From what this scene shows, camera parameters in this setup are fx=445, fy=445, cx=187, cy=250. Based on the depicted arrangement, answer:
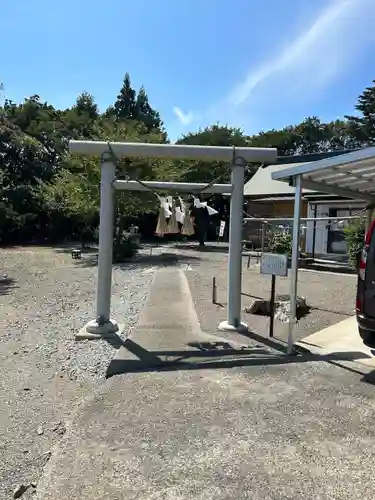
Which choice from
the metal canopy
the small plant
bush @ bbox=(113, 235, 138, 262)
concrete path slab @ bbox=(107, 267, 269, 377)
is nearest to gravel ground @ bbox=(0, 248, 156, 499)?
concrete path slab @ bbox=(107, 267, 269, 377)

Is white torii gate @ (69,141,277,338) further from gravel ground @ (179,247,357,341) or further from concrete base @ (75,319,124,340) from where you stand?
gravel ground @ (179,247,357,341)

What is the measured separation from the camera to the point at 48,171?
1417 inches

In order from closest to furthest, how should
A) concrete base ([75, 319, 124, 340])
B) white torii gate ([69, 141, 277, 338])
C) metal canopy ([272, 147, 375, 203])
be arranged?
metal canopy ([272, 147, 375, 203]) < white torii gate ([69, 141, 277, 338]) < concrete base ([75, 319, 124, 340])

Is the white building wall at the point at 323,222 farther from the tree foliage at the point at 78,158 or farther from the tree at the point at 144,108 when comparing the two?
the tree at the point at 144,108

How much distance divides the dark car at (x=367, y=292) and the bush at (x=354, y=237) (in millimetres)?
9245

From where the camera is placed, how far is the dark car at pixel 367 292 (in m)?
4.96

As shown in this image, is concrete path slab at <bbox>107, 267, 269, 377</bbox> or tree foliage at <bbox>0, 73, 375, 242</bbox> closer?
concrete path slab at <bbox>107, 267, 269, 377</bbox>

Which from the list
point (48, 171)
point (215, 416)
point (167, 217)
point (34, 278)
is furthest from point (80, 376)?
point (48, 171)

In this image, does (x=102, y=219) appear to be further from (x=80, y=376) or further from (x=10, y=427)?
(x=10, y=427)

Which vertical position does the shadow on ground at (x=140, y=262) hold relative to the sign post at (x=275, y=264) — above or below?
below

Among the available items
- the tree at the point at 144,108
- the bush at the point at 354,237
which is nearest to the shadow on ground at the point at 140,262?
the bush at the point at 354,237

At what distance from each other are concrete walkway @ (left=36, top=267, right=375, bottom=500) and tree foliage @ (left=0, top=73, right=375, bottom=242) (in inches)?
550

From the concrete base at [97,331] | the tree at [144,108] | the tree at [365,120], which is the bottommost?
the concrete base at [97,331]

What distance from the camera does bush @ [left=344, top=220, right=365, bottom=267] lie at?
13.9 meters
